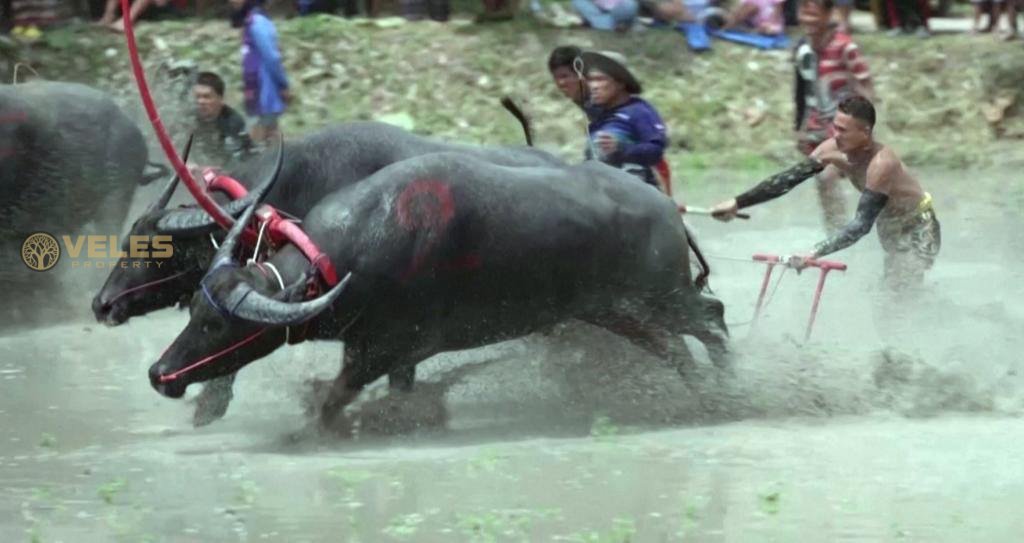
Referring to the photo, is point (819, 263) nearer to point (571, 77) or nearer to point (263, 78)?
point (571, 77)

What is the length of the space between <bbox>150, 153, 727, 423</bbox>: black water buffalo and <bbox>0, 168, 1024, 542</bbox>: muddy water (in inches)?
13.7

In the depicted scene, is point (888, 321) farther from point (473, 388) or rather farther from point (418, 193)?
point (418, 193)

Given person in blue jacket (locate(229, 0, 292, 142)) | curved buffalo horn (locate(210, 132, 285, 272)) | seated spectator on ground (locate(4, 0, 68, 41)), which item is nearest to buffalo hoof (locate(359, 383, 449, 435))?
curved buffalo horn (locate(210, 132, 285, 272))

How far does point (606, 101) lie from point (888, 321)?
1.62 m

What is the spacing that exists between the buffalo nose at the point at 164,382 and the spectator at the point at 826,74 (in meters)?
3.97

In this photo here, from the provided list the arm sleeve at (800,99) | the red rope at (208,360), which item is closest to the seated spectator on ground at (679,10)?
the arm sleeve at (800,99)

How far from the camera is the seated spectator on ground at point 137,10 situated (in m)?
15.7

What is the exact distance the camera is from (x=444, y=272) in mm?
7184

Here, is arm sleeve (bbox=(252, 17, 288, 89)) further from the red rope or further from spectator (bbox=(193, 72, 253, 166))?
the red rope

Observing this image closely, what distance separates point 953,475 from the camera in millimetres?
6441

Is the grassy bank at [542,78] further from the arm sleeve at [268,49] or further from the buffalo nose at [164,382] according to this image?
the buffalo nose at [164,382]

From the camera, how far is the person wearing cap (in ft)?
A: 28.0

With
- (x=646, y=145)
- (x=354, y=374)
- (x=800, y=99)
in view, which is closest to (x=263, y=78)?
(x=800, y=99)

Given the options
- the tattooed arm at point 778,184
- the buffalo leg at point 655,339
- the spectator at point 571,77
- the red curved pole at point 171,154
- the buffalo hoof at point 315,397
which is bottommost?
the buffalo hoof at point 315,397
